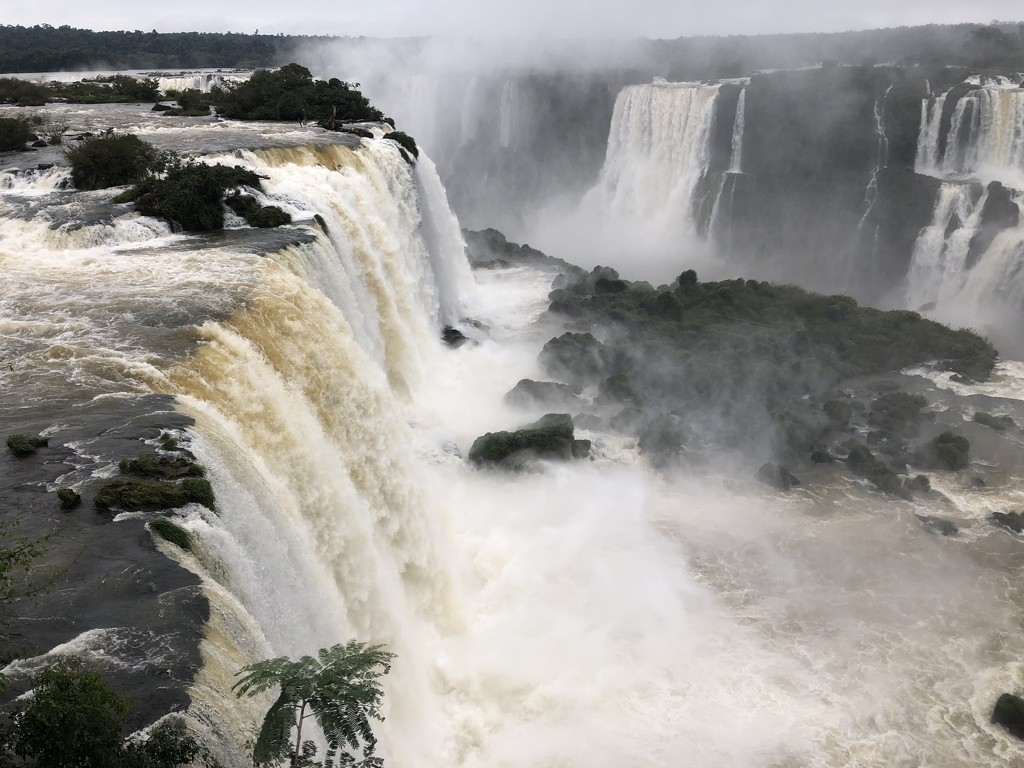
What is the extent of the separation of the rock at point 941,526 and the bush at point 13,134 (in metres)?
22.7

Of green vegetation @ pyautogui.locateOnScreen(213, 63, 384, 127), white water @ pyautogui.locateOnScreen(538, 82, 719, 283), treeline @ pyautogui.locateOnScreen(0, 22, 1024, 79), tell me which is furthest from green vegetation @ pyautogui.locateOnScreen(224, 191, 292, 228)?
treeline @ pyautogui.locateOnScreen(0, 22, 1024, 79)

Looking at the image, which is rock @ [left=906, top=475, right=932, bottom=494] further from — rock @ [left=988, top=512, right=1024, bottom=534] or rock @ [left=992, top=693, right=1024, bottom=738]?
rock @ [left=992, top=693, right=1024, bottom=738]

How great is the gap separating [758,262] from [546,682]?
2825cm

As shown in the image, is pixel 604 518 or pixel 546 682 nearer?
pixel 546 682

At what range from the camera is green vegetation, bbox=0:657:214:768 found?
13.2ft

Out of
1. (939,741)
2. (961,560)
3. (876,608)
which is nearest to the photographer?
(939,741)

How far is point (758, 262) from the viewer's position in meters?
35.0

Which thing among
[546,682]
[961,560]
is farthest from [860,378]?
[546,682]

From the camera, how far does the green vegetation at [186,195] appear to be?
48.1 feet

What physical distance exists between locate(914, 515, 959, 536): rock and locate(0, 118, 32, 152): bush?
2274 cm

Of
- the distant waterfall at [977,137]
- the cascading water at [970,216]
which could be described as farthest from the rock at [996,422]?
the distant waterfall at [977,137]

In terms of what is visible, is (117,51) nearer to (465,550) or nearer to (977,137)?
(977,137)

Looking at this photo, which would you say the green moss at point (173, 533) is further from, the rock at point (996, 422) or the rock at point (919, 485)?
the rock at point (996, 422)

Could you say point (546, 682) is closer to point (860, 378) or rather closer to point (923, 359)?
point (860, 378)
